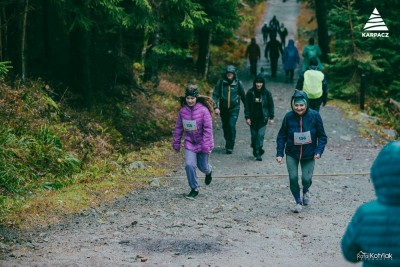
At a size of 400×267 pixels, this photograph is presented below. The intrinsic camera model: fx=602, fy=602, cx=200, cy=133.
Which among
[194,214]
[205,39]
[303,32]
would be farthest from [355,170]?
[303,32]

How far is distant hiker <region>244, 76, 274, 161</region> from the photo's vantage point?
47.2 feet

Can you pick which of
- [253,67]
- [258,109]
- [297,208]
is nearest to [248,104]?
[258,109]

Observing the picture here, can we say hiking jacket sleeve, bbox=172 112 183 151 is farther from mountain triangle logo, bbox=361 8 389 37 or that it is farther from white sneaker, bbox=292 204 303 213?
mountain triangle logo, bbox=361 8 389 37

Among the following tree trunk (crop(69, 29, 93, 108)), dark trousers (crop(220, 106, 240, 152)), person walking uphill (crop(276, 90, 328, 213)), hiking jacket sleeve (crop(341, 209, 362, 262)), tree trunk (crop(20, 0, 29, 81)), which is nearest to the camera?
hiking jacket sleeve (crop(341, 209, 362, 262))

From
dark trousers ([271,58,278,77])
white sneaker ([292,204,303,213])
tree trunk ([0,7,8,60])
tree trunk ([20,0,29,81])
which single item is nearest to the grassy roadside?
tree trunk ([20,0,29,81])

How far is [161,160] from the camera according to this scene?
14.9 meters

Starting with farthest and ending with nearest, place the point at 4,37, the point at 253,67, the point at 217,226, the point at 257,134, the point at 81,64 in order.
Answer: the point at 253,67 → the point at 81,64 → the point at 4,37 → the point at 257,134 → the point at 217,226

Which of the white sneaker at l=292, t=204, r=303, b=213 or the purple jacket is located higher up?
the purple jacket

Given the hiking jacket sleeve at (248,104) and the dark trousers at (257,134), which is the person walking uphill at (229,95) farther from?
the dark trousers at (257,134)

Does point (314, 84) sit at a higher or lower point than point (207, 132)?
higher

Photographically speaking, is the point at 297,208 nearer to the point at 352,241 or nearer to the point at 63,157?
the point at 63,157

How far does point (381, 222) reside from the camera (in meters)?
4.04

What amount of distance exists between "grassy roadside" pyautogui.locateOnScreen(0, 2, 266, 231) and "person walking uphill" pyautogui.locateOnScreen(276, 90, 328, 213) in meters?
3.24

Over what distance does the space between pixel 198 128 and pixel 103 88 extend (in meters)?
8.33
